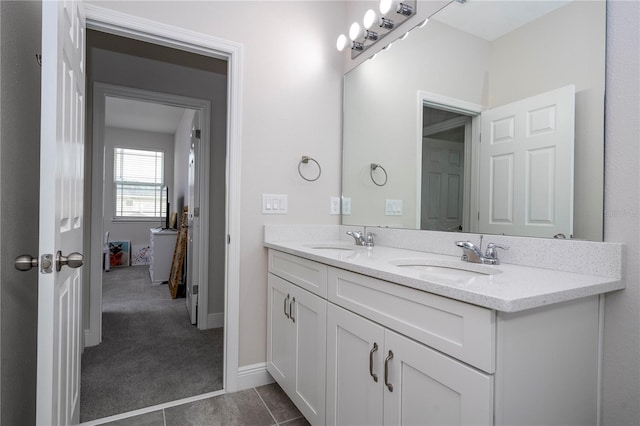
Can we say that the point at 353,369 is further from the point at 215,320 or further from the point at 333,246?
the point at 215,320

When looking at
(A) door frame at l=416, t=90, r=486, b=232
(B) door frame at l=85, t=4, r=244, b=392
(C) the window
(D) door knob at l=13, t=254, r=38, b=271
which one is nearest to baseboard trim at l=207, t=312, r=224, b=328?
(B) door frame at l=85, t=4, r=244, b=392

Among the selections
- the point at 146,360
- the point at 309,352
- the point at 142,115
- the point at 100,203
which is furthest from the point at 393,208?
the point at 142,115

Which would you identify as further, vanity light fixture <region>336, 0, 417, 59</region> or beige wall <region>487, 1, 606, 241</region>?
vanity light fixture <region>336, 0, 417, 59</region>

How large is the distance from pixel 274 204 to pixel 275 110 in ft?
1.90

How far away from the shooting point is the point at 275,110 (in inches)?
79.7

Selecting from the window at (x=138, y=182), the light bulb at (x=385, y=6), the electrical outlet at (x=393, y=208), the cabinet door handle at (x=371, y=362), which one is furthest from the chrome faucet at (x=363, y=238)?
the window at (x=138, y=182)

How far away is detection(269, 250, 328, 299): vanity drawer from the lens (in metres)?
1.42

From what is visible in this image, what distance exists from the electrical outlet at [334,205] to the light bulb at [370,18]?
1.06 meters

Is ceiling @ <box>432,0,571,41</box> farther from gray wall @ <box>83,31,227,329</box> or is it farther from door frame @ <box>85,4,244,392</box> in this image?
gray wall @ <box>83,31,227,329</box>

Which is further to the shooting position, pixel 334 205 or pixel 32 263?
pixel 334 205

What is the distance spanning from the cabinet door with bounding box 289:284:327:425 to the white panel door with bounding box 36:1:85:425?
894 mm

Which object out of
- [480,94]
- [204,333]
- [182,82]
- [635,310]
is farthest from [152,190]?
[635,310]

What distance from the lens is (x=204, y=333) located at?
2801 millimetres

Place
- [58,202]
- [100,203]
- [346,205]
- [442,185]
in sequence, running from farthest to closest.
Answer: [100,203]
[346,205]
[442,185]
[58,202]
